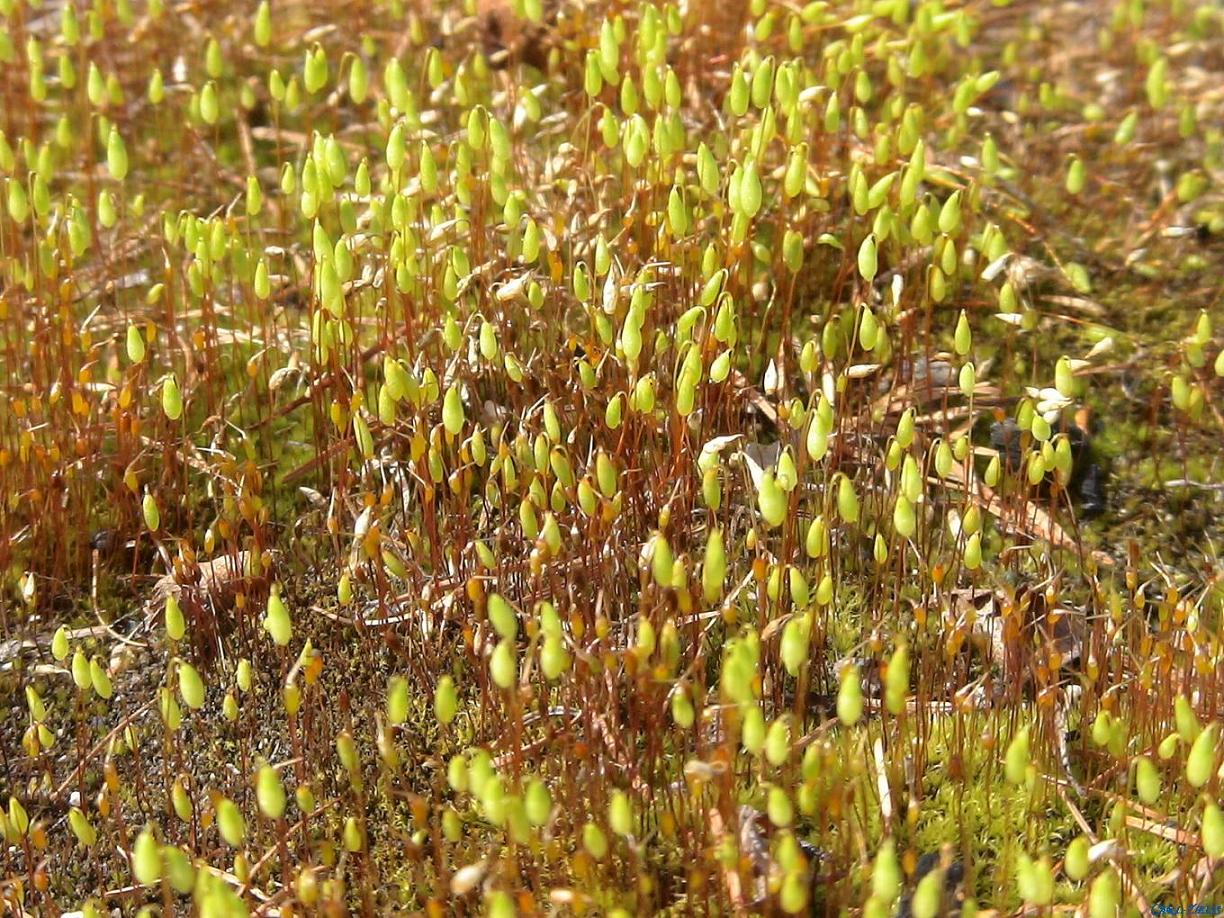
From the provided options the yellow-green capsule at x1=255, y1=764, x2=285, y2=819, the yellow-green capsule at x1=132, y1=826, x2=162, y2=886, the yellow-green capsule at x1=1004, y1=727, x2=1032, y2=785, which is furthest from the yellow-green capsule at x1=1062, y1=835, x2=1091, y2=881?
the yellow-green capsule at x1=132, y1=826, x2=162, y2=886

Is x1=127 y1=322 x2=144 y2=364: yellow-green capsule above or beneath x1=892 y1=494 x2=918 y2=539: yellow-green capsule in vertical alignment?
above

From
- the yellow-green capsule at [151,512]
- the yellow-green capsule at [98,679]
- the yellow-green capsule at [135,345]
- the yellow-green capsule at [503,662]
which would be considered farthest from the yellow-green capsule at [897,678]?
the yellow-green capsule at [135,345]

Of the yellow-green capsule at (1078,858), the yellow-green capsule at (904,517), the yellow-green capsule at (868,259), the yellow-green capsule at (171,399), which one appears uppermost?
the yellow-green capsule at (868,259)

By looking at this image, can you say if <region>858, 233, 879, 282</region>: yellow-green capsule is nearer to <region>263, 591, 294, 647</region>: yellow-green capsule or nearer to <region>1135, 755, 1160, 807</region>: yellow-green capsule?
<region>1135, 755, 1160, 807</region>: yellow-green capsule

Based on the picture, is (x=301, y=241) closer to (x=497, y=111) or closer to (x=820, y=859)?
(x=497, y=111)

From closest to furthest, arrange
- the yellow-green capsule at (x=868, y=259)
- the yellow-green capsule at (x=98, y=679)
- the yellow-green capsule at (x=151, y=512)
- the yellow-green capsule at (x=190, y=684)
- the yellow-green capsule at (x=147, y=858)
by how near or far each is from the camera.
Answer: the yellow-green capsule at (x=147, y=858) → the yellow-green capsule at (x=190, y=684) → the yellow-green capsule at (x=98, y=679) → the yellow-green capsule at (x=151, y=512) → the yellow-green capsule at (x=868, y=259)

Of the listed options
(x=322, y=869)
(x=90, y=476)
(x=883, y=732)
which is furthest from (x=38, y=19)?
(x=883, y=732)

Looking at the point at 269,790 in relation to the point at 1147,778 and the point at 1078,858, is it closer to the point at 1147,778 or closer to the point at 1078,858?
the point at 1078,858

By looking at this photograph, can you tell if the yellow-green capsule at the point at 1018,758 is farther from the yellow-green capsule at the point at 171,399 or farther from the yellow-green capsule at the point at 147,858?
the yellow-green capsule at the point at 171,399

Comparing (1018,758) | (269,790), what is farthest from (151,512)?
(1018,758)
